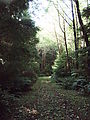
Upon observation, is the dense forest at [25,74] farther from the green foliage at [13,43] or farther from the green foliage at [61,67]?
the green foliage at [61,67]

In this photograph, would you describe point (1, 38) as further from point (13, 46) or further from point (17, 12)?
point (17, 12)

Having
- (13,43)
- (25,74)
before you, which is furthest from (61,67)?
(13,43)

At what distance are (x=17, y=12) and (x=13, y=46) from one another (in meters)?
1.89

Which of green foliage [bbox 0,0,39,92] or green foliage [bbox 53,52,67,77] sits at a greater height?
green foliage [bbox 0,0,39,92]

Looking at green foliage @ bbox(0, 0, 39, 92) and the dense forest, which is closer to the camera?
the dense forest

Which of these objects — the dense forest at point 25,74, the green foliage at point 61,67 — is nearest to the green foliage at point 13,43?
the dense forest at point 25,74

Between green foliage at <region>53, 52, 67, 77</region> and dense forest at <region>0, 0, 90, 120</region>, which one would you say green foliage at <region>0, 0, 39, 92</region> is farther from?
green foliage at <region>53, 52, 67, 77</region>

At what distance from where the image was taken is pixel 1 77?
10.3 metres

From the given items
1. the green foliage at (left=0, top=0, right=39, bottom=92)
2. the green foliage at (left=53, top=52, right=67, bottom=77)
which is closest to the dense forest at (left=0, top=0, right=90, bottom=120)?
the green foliage at (left=0, top=0, right=39, bottom=92)

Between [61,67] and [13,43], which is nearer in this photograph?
[13,43]

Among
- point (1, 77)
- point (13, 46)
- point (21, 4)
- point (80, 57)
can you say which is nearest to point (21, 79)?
point (1, 77)

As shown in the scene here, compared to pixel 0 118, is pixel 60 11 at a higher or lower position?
higher

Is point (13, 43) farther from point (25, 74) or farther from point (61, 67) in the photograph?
point (61, 67)

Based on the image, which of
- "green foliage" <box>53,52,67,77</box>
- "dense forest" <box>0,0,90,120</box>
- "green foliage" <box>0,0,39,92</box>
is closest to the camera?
"dense forest" <box>0,0,90,120</box>
